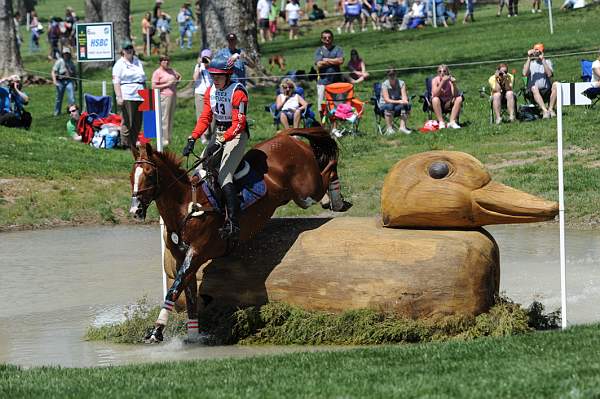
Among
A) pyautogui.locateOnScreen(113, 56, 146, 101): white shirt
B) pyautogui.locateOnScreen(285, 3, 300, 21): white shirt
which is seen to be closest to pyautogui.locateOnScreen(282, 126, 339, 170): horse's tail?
pyautogui.locateOnScreen(113, 56, 146, 101): white shirt

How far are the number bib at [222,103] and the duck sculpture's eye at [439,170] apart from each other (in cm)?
202

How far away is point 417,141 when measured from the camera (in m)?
24.3

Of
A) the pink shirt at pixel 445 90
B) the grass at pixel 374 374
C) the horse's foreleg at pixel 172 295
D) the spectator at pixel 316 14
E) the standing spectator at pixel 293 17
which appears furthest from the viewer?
the spectator at pixel 316 14

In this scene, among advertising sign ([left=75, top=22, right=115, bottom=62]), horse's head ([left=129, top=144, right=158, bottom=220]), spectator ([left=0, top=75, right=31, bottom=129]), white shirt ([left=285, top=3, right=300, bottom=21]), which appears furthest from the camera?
white shirt ([left=285, top=3, right=300, bottom=21])

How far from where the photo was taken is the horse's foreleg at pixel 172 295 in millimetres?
11922

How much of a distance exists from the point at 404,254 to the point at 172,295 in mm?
2204

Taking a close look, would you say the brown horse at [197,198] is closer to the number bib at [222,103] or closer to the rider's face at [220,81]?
the number bib at [222,103]

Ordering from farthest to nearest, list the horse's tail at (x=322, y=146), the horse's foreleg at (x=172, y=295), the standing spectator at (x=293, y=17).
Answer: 1. the standing spectator at (x=293, y=17)
2. the horse's tail at (x=322, y=146)
3. the horse's foreleg at (x=172, y=295)

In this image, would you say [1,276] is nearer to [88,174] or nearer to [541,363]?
[88,174]

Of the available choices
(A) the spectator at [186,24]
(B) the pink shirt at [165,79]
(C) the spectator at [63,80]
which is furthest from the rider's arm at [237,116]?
(A) the spectator at [186,24]

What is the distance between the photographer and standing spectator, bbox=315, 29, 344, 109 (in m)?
26.9

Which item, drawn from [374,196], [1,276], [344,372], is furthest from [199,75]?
[344,372]

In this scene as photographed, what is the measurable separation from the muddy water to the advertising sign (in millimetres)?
10430

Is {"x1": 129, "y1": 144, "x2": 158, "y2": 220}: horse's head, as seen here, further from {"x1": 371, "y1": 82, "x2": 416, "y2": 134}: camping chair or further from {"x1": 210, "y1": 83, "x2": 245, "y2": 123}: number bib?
{"x1": 371, "y1": 82, "x2": 416, "y2": 134}: camping chair
